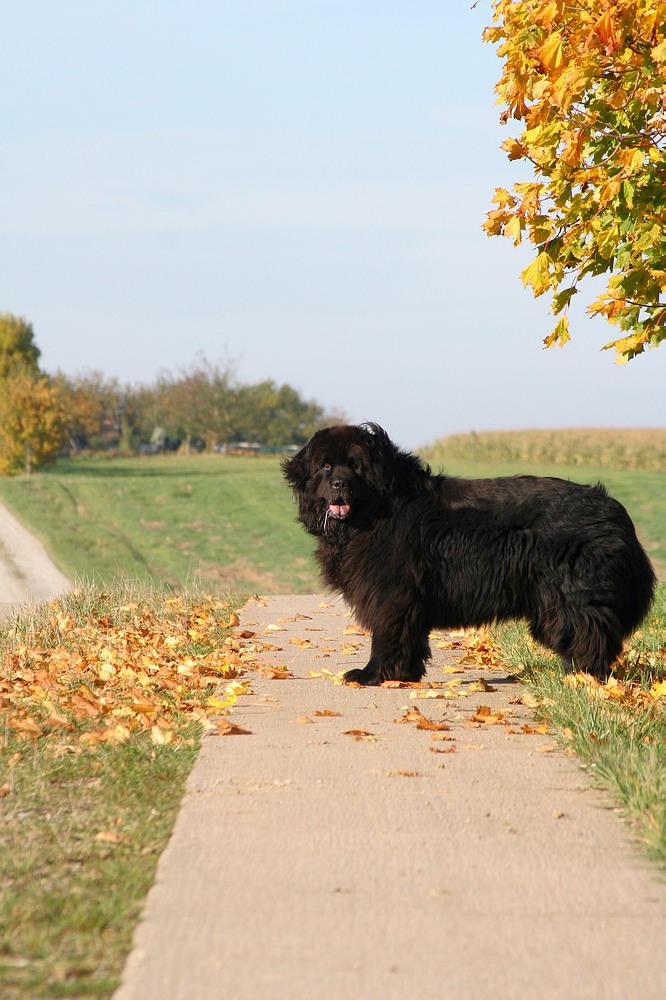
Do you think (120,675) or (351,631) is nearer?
(120,675)

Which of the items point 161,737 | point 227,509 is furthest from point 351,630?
point 227,509

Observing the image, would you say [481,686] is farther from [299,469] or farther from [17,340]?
[17,340]

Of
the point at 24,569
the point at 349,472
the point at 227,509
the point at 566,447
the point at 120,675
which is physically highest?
the point at 349,472

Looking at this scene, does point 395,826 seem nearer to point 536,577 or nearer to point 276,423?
point 536,577

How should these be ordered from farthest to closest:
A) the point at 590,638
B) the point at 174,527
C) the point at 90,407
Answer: the point at 90,407 < the point at 174,527 < the point at 590,638

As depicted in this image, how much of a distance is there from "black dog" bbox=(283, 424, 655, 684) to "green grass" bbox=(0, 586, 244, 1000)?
53.1 inches

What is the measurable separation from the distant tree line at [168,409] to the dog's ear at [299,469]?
57912mm

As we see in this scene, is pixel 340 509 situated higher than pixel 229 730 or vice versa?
pixel 340 509

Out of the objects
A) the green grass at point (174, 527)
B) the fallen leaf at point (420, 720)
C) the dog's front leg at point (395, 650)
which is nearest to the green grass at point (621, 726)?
the fallen leaf at point (420, 720)

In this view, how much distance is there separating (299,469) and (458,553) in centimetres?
120

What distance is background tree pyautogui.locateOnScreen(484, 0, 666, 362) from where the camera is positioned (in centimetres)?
595

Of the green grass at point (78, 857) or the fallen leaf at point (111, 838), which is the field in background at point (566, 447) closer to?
the green grass at point (78, 857)

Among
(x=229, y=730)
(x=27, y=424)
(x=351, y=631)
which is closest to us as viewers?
(x=229, y=730)

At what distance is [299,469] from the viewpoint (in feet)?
23.6
